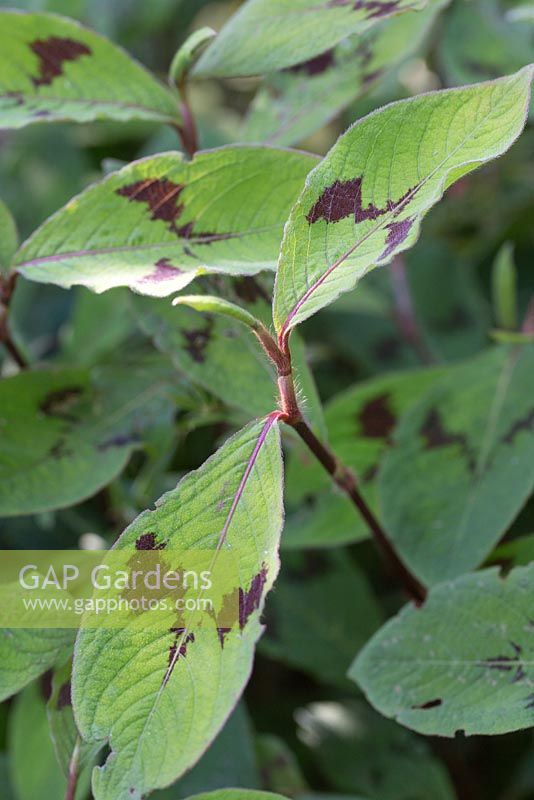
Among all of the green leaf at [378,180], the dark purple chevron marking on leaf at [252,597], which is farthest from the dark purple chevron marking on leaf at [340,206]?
the dark purple chevron marking on leaf at [252,597]

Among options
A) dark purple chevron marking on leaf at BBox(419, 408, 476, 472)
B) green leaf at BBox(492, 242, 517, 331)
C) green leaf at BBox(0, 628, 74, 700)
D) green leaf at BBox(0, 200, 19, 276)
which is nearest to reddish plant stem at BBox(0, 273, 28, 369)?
green leaf at BBox(0, 200, 19, 276)

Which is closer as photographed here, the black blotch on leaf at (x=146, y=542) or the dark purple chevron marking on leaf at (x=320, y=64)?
the black blotch on leaf at (x=146, y=542)

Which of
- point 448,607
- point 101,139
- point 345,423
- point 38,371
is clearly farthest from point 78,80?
point 101,139

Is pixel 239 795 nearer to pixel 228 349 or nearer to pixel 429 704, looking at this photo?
pixel 429 704

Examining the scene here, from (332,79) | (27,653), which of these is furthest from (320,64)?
(27,653)

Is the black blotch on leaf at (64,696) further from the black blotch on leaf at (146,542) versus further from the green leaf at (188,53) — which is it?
the green leaf at (188,53)
